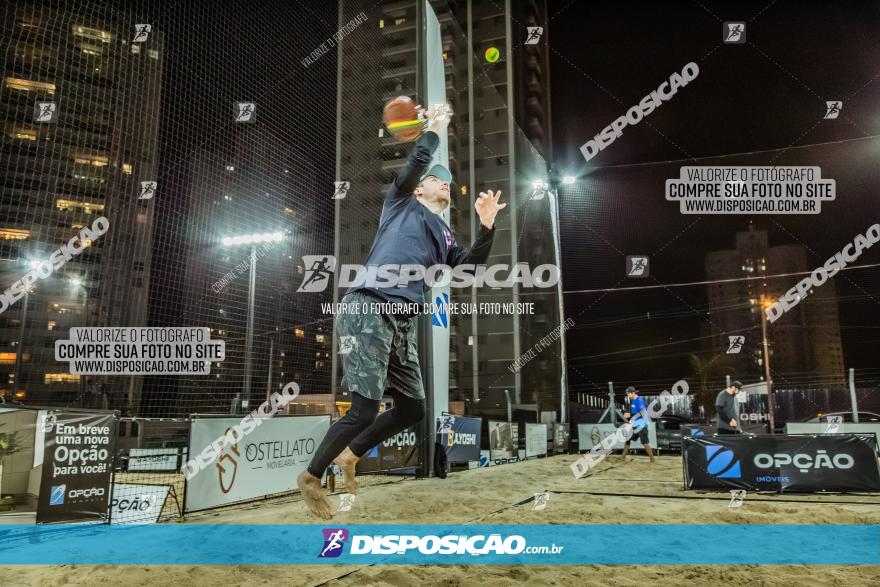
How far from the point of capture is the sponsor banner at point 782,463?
662 centimetres

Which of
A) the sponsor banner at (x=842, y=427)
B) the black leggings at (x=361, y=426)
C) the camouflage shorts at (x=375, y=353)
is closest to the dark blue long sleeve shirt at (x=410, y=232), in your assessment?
the camouflage shorts at (x=375, y=353)

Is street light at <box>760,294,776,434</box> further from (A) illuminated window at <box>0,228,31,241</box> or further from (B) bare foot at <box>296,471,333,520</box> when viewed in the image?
(A) illuminated window at <box>0,228,31,241</box>

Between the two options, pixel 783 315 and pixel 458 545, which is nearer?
pixel 458 545

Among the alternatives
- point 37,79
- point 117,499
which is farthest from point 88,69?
point 117,499

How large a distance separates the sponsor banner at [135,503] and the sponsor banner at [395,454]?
3.23 m

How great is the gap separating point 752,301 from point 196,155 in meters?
15.8

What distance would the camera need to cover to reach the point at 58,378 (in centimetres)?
3033

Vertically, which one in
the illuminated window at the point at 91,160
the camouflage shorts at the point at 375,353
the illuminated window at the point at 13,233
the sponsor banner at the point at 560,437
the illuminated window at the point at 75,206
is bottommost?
the sponsor banner at the point at 560,437

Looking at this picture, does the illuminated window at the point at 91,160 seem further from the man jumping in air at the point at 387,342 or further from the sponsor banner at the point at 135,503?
the man jumping in air at the point at 387,342

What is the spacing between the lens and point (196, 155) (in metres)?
9.48

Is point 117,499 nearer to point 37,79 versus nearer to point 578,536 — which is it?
point 578,536

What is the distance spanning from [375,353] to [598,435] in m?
15.9

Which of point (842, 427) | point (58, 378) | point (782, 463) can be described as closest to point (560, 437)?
point (842, 427)

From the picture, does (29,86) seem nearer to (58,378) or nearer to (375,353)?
(58,378)
